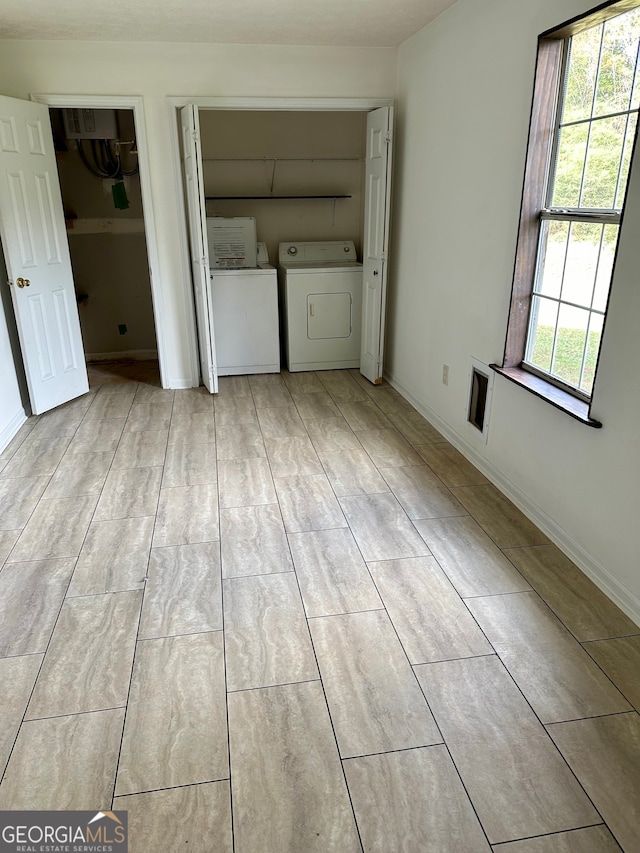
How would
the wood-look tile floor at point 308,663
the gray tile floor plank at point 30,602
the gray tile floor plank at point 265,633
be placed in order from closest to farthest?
the wood-look tile floor at point 308,663 → the gray tile floor plank at point 265,633 → the gray tile floor plank at point 30,602

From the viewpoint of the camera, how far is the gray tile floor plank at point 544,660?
1.75 metres

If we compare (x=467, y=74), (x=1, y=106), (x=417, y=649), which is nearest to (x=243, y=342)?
(x=1, y=106)

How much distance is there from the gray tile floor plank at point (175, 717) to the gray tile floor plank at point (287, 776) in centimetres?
7

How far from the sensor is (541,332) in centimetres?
277

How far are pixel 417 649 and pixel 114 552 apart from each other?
1.36 meters

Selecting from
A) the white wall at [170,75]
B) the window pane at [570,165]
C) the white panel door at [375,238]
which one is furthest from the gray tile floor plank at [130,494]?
the window pane at [570,165]

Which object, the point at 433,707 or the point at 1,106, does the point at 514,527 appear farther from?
the point at 1,106

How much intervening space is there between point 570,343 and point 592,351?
0.51 feet

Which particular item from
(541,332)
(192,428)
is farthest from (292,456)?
(541,332)

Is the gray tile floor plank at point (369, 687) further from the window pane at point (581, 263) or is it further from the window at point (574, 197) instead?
the window pane at point (581, 263)

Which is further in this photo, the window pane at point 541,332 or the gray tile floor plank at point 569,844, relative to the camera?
the window pane at point 541,332

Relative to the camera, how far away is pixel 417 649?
1988 mm

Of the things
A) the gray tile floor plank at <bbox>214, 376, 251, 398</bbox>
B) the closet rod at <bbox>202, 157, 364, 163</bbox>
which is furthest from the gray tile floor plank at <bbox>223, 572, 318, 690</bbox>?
the closet rod at <bbox>202, 157, 364, 163</bbox>

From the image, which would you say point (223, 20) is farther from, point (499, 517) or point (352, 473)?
point (499, 517)
